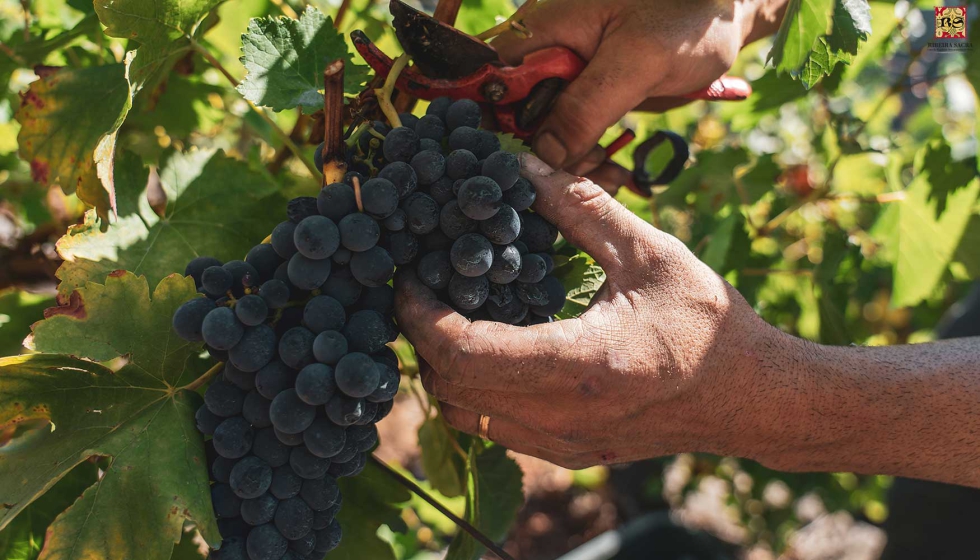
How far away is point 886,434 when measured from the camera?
134 centimetres

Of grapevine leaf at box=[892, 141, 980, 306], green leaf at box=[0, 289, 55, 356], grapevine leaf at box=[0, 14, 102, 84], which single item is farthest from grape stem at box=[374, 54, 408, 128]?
grapevine leaf at box=[892, 141, 980, 306]

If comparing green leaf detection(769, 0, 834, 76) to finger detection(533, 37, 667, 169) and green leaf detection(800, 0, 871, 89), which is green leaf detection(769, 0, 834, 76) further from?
finger detection(533, 37, 667, 169)

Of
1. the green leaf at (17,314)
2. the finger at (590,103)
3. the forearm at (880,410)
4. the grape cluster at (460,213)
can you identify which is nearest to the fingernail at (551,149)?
the finger at (590,103)

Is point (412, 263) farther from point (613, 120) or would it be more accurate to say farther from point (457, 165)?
point (613, 120)

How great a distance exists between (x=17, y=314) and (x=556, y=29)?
1356mm

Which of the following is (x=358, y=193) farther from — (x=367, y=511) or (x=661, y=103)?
(x=661, y=103)

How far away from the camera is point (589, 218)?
3.61ft

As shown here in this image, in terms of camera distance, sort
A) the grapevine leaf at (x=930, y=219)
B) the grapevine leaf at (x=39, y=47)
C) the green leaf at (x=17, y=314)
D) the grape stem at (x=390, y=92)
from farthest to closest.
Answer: the grapevine leaf at (x=930, y=219) < the green leaf at (x=17, y=314) < the grapevine leaf at (x=39, y=47) < the grape stem at (x=390, y=92)

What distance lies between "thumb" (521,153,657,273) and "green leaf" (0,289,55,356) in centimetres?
118

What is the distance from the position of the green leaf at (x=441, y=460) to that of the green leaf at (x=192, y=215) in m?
0.55

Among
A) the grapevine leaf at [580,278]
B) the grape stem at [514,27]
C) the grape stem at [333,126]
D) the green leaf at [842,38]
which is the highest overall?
the green leaf at [842,38]

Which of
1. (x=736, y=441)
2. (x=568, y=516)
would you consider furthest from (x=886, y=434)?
(x=568, y=516)

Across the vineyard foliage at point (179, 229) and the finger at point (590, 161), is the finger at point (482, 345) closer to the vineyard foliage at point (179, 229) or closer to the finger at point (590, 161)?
the vineyard foliage at point (179, 229)

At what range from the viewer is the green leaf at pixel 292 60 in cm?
110
